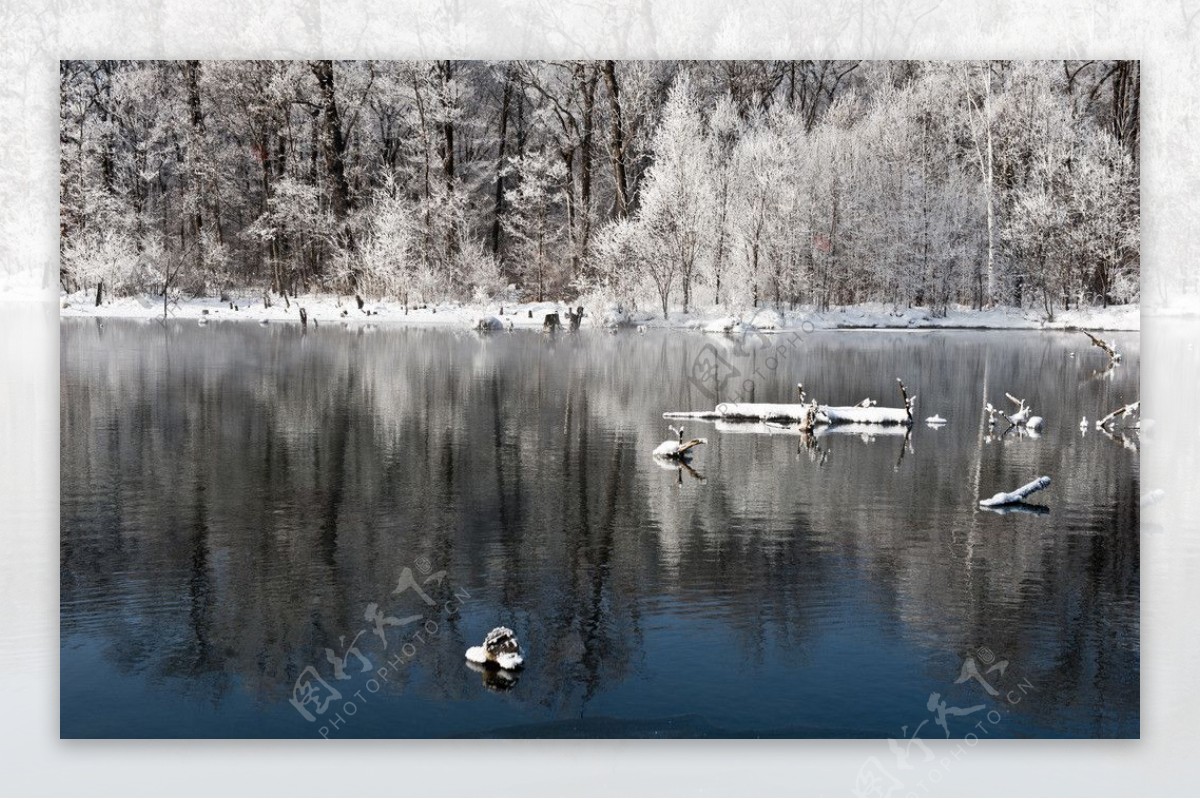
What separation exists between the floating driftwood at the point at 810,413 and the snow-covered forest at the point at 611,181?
1523 millimetres

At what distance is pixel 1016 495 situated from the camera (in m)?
9.95

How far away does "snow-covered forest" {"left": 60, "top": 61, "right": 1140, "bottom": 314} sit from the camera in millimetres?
8797

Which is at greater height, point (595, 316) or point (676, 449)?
point (595, 316)

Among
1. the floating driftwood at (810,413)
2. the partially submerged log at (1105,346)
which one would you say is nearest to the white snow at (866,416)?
the floating driftwood at (810,413)

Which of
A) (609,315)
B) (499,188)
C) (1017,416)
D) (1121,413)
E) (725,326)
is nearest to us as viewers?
(499,188)

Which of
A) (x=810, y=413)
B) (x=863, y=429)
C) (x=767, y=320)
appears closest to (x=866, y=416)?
(x=863, y=429)

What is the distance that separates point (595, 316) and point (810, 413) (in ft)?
8.81

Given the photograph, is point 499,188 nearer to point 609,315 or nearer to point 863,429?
point 609,315

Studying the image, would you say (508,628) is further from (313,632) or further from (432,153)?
(432,153)

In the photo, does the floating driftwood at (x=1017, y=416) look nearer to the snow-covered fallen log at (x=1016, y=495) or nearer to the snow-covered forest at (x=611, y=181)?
the snow-covered forest at (x=611, y=181)

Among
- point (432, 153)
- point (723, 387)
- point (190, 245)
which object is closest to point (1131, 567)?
point (723, 387)

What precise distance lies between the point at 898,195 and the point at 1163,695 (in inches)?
193

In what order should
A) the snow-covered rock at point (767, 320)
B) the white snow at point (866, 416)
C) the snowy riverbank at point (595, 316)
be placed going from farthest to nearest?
1. the white snow at point (866, 416)
2. the snow-covered rock at point (767, 320)
3. the snowy riverbank at point (595, 316)

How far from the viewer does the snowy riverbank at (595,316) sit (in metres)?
9.72
